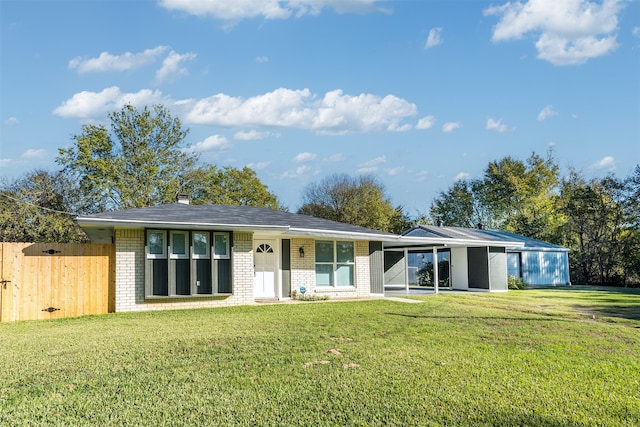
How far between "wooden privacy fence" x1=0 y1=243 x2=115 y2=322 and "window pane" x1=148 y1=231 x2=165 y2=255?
951 mm

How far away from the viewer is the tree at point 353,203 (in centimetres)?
3981

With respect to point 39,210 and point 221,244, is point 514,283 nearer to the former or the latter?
point 221,244

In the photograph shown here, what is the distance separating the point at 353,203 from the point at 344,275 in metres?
23.5

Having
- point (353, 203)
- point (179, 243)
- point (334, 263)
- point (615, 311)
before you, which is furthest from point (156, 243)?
point (353, 203)

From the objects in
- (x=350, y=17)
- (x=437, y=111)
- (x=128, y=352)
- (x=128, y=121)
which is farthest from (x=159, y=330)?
(x=128, y=121)

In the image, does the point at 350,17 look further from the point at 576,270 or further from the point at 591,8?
the point at 576,270

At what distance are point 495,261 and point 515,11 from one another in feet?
35.3

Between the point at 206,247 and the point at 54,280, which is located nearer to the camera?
the point at 54,280

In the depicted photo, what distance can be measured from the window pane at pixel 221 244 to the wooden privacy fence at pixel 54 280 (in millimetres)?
2660

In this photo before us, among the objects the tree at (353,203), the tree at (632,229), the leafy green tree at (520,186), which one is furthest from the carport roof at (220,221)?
the leafy green tree at (520,186)

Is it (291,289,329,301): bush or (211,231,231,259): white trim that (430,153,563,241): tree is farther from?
(211,231,231,259): white trim

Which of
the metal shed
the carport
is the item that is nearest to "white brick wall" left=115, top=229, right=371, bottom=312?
the carport

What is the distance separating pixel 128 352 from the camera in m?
7.12

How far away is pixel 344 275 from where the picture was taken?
56.8ft
